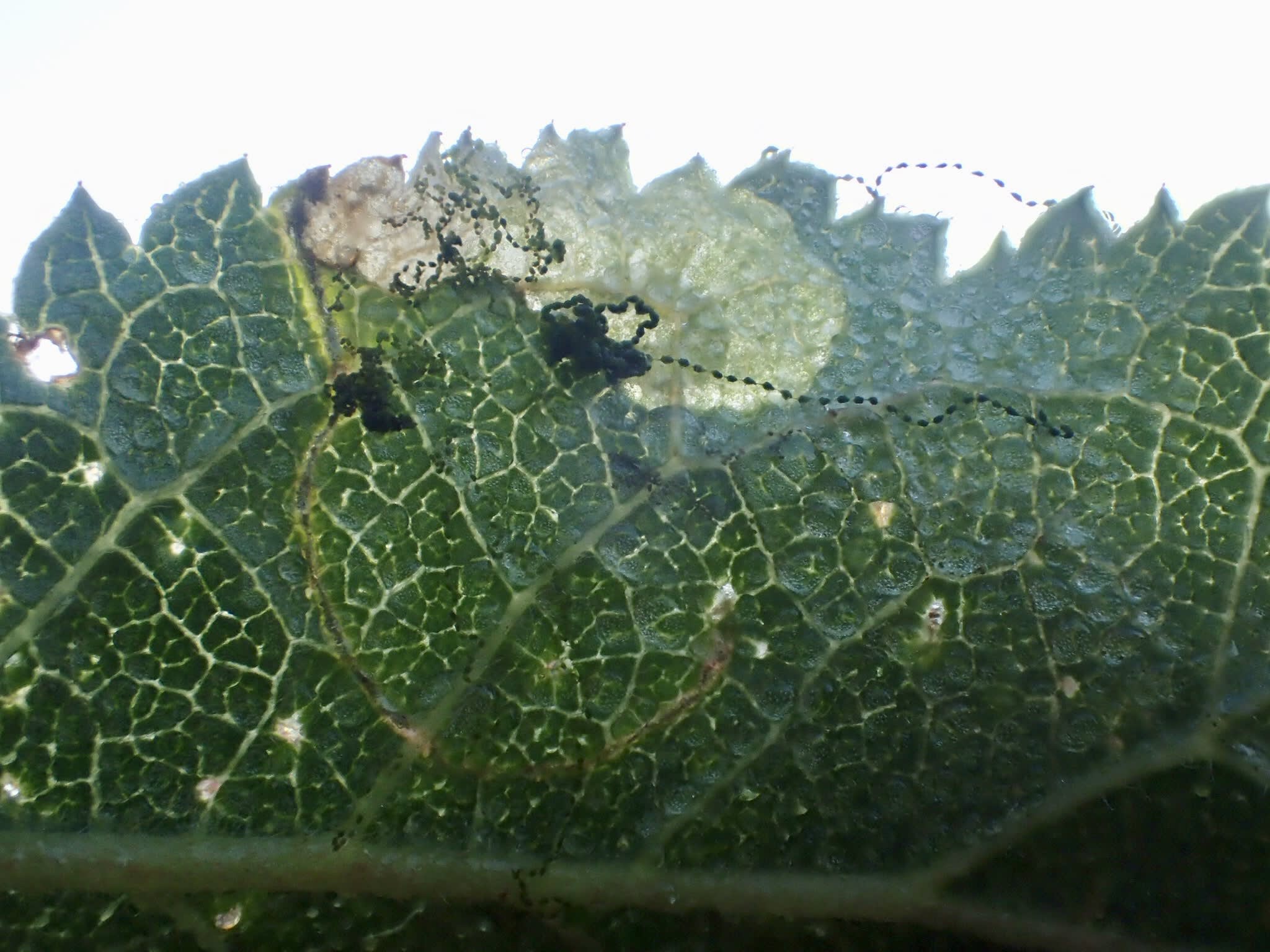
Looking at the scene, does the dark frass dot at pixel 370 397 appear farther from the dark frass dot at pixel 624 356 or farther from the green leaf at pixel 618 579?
the dark frass dot at pixel 624 356

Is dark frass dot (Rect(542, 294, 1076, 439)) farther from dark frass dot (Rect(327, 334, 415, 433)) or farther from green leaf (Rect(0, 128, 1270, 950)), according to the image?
dark frass dot (Rect(327, 334, 415, 433))

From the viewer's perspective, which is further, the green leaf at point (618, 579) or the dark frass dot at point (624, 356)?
the dark frass dot at point (624, 356)

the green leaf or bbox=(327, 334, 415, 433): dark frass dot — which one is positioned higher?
bbox=(327, 334, 415, 433): dark frass dot

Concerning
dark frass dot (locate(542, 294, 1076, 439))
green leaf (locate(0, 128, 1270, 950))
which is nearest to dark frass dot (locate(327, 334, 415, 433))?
green leaf (locate(0, 128, 1270, 950))

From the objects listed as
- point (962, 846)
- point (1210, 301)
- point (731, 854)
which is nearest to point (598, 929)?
point (731, 854)

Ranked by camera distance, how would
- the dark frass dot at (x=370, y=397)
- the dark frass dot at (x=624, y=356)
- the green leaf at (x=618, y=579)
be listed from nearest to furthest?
the green leaf at (x=618, y=579), the dark frass dot at (x=370, y=397), the dark frass dot at (x=624, y=356)

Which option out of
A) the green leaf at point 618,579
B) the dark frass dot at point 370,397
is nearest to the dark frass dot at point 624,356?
the green leaf at point 618,579
